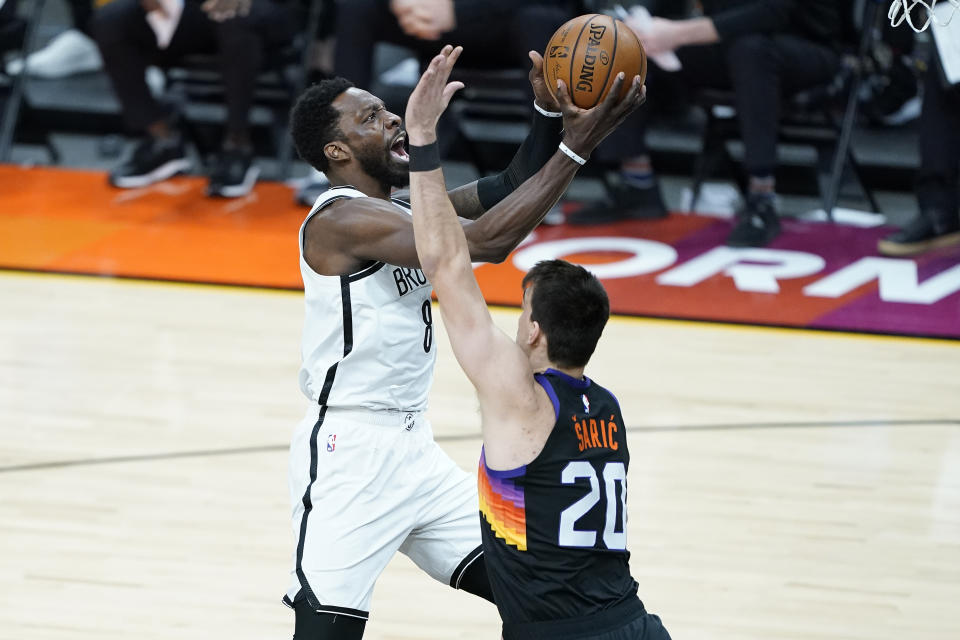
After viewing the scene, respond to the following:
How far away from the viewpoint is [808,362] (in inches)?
242

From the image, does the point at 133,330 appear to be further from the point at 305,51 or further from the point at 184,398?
the point at 305,51

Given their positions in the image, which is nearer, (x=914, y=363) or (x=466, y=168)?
(x=914, y=363)

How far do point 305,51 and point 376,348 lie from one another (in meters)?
5.72

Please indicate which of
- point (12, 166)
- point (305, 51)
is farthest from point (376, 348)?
point (12, 166)

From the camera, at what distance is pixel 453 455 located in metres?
5.08

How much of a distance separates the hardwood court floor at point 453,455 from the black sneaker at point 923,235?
112cm

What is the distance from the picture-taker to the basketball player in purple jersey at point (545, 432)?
264cm

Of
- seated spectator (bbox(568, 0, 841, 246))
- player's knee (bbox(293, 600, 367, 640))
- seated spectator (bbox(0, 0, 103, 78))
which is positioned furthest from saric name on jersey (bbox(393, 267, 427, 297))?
seated spectator (bbox(0, 0, 103, 78))

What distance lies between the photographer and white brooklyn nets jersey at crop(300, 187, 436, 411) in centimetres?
313

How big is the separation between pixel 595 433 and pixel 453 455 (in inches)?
94.8

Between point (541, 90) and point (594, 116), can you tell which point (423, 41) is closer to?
point (541, 90)

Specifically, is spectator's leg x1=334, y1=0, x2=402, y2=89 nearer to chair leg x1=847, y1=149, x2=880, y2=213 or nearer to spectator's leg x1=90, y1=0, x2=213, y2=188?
spectator's leg x1=90, y1=0, x2=213, y2=188

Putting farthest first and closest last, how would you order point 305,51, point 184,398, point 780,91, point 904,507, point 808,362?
point 305,51 < point 780,91 < point 808,362 < point 184,398 < point 904,507

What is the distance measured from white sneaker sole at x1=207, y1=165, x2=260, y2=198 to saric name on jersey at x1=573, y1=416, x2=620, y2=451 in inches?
233
